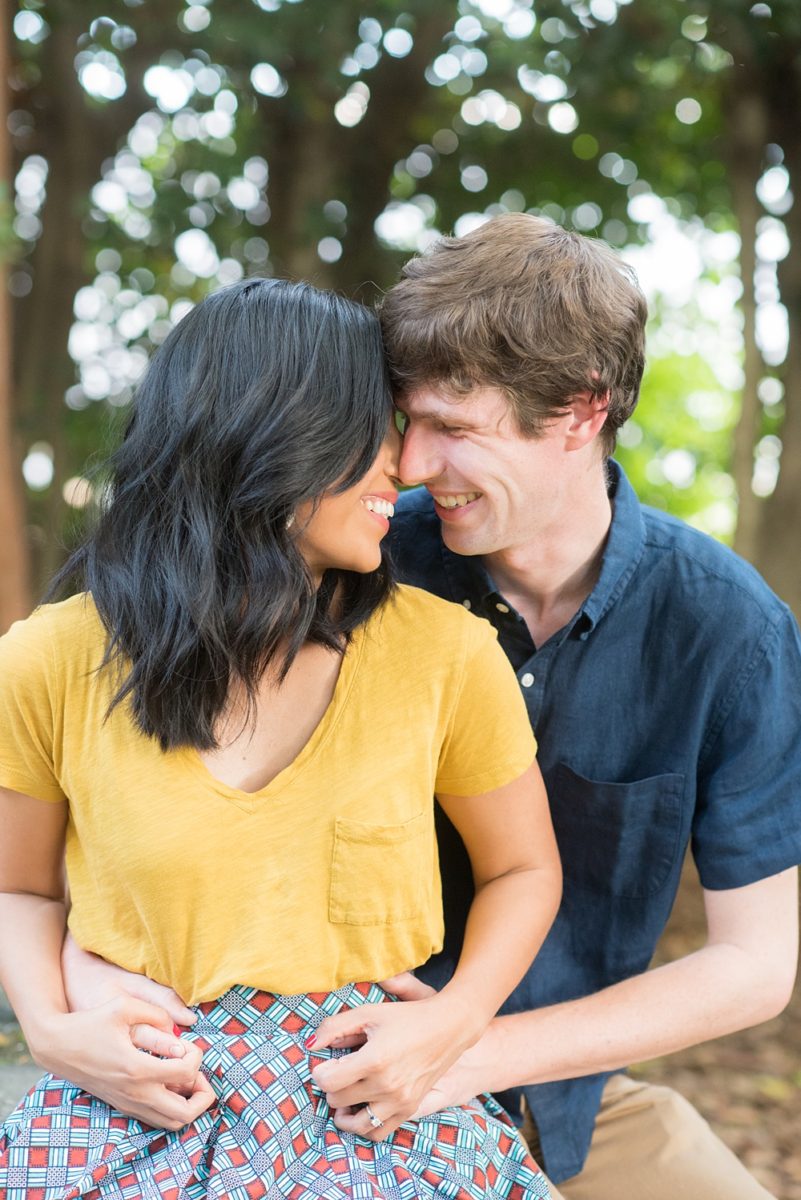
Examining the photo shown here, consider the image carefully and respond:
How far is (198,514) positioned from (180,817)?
0.43 m

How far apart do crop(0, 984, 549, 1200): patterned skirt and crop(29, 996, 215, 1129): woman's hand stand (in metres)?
0.03

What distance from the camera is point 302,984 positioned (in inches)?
68.2

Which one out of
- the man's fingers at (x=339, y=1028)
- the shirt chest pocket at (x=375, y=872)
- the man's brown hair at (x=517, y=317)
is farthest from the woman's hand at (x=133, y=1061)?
the man's brown hair at (x=517, y=317)

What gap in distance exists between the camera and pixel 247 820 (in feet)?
5.65

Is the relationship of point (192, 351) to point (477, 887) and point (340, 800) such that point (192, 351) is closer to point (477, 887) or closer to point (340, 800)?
point (340, 800)

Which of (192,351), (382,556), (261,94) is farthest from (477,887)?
(261,94)

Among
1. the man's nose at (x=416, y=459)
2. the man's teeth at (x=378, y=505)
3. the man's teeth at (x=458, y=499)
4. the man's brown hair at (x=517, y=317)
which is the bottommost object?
the man's teeth at (x=458, y=499)

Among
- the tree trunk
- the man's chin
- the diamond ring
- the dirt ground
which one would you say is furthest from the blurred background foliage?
the diamond ring

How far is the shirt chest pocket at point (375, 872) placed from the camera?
1.75m

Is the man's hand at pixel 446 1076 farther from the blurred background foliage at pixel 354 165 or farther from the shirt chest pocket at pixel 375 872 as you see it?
the blurred background foliage at pixel 354 165

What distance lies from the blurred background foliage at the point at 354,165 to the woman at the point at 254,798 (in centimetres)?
291

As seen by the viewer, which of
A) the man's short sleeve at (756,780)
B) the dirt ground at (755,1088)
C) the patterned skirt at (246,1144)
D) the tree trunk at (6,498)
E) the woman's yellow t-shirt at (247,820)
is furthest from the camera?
the tree trunk at (6,498)

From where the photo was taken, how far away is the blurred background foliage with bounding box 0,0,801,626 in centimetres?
484

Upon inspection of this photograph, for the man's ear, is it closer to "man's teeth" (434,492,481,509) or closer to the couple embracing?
the couple embracing
